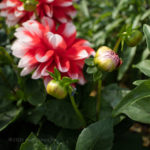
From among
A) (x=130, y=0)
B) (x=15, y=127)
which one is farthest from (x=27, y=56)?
(x=130, y=0)

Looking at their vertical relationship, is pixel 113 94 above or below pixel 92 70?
below

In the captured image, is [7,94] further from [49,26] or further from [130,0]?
[130,0]

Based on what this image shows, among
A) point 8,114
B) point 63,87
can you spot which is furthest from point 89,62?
point 8,114

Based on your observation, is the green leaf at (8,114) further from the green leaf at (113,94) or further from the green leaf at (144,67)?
the green leaf at (144,67)

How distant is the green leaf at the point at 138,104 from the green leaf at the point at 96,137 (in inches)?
2.0

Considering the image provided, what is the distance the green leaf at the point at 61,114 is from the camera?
2.45 feet

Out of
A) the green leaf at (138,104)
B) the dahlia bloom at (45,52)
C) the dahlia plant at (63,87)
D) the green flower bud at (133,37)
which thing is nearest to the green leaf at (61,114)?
the dahlia plant at (63,87)

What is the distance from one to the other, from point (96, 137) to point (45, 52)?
31 cm

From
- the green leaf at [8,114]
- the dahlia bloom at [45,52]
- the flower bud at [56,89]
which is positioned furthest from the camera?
the green leaf at [8,114]

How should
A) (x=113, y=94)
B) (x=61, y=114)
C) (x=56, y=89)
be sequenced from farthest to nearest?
(x=113, y=94)
(x=61, y=114)
(x=56, y=89)

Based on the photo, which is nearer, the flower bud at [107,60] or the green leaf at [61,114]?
the flower bud at [107,60]

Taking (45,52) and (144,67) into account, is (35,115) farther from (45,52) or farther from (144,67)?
(144,67)

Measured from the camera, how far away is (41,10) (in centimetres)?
81

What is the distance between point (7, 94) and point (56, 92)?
1.37ft
